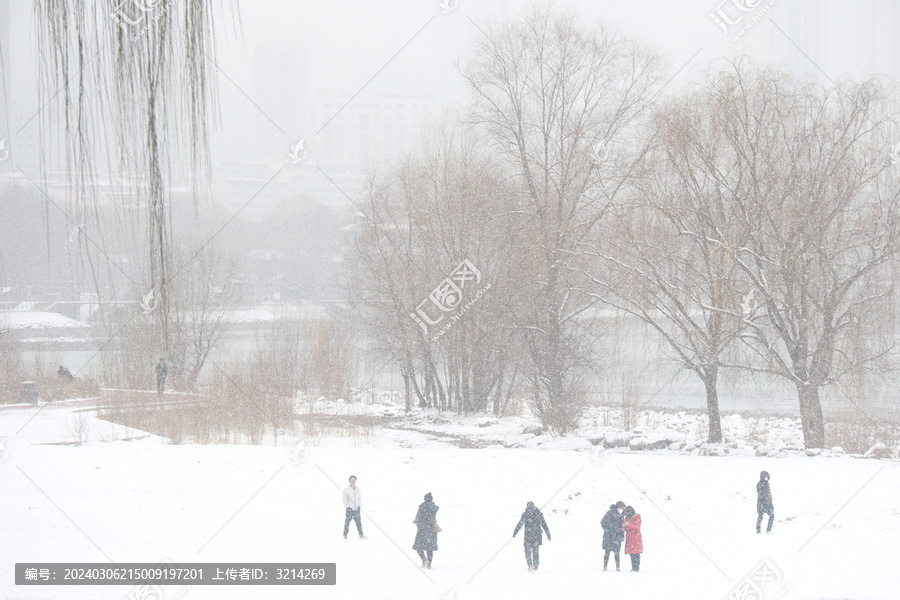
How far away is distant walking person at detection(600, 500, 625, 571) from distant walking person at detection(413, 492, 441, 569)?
2329mm

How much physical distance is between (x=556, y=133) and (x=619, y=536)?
56.6ft

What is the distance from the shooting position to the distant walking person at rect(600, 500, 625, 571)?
31.1 ft

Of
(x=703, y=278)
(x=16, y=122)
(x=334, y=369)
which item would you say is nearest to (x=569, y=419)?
(x=703, y=278)

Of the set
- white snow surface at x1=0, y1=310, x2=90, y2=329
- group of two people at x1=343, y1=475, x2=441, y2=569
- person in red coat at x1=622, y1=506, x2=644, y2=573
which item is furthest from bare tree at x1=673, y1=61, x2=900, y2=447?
white snow surface at x1=0, y1=310, x2=90, y2=329

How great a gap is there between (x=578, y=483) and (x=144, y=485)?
8.87 m

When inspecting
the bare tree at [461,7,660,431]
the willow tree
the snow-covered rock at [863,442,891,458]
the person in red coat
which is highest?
the bare tree at [461,7,660,431]

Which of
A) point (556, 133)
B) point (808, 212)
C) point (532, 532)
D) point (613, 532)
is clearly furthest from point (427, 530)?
point (556, 133)

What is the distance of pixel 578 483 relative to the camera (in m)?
14.9

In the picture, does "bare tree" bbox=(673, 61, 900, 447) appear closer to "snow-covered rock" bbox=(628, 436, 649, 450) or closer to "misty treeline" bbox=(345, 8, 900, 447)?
"misty treeline" bbox=(345, 8, 900, 447)

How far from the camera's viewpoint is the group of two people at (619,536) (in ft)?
31.0

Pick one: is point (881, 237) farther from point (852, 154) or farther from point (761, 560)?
point (761, 560)

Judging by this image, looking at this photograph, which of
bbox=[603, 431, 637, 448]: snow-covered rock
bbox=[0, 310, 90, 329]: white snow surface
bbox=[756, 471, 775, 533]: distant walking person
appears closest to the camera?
bbox=[756, 471, 775, 533]: distant walking person

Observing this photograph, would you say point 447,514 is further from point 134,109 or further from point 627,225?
point 134,109

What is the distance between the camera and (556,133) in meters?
24.1
